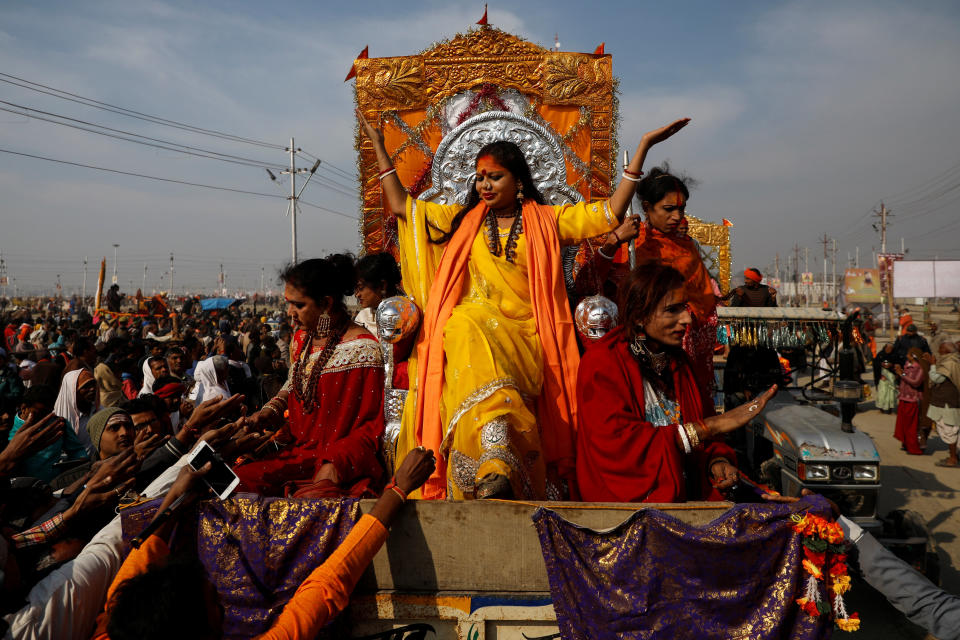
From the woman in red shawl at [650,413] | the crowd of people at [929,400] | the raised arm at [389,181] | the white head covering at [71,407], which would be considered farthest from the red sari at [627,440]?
the crowd of people at [929,400]

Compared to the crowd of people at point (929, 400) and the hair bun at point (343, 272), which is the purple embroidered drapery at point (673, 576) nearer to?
the hair bun at point (343, 272)

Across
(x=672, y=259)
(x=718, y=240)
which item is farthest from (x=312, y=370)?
(x=718, y=240)

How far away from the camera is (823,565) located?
7.51ft

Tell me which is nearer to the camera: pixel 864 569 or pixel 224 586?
pixel 224 586

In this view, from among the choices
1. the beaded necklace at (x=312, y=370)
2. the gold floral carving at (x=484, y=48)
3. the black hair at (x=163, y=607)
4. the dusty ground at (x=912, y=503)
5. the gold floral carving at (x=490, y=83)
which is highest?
the gold floral carving at (x=484, y=48)

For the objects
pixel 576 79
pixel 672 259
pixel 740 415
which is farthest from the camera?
pixel 576 79

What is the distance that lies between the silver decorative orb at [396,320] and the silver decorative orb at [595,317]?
998mm

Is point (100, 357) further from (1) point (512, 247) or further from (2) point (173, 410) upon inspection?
(1) point (512, 247)

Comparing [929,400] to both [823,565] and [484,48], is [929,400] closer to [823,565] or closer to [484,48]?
[484,48]

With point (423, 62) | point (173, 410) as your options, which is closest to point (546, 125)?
point (423, 62)

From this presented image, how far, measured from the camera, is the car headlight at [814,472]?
426cm

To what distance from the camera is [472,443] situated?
3074 millimetres

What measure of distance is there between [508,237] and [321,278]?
119cm

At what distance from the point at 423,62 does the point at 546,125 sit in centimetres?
128
